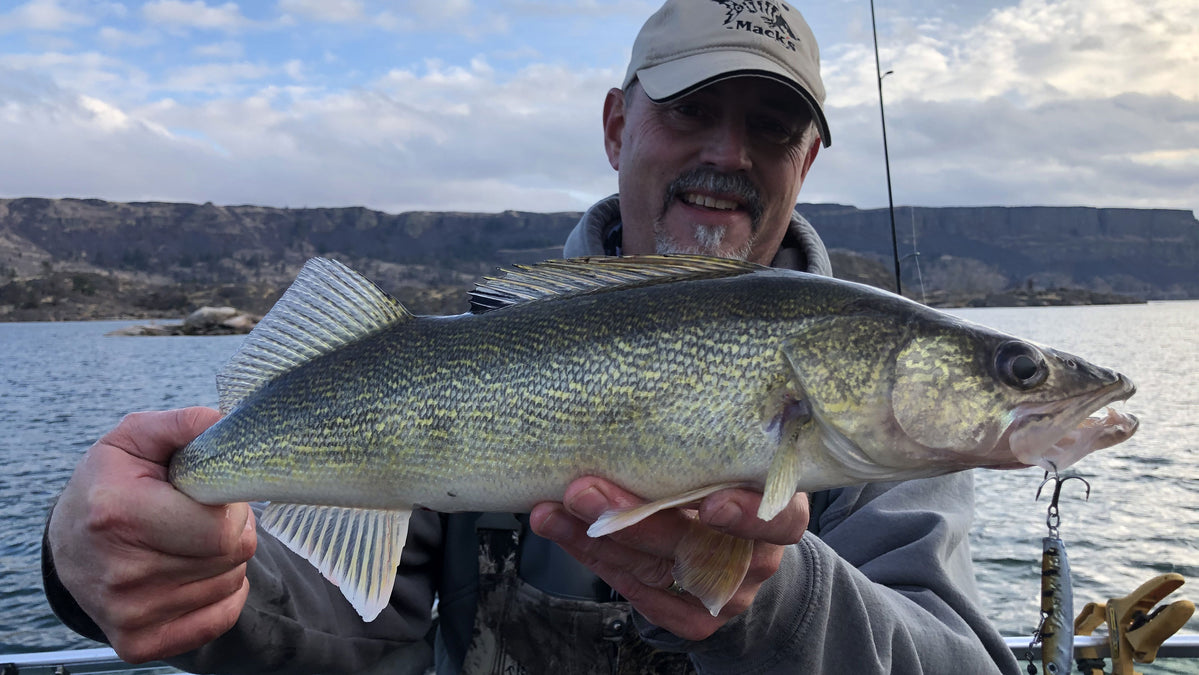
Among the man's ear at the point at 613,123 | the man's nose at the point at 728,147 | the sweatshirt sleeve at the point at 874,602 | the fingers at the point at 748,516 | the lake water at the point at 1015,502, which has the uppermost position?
the man's ear at the point at 613,123

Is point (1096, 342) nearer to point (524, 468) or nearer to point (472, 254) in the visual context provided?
point (524, 468)

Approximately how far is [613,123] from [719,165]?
3.65 ft

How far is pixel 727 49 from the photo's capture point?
162 inches

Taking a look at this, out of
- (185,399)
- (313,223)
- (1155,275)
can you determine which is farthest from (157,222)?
(1155,275)

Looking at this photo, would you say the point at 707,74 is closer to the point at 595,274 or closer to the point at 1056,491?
the point at 595,274

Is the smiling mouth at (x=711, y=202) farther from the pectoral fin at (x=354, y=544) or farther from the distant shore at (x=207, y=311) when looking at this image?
the distant shore at (x=207, y=311)

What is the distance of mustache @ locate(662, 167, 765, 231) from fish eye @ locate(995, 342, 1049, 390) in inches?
89.5

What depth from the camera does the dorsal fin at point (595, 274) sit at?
2.48 metres

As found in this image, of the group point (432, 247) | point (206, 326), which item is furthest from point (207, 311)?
point (432, 247)

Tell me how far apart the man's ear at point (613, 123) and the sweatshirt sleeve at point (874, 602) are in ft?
8.46

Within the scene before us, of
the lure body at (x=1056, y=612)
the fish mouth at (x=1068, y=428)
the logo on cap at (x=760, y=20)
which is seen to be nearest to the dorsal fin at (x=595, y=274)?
the fish mouth at (x=1068, y=428)

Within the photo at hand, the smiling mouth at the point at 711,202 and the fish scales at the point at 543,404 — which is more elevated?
the smiling mouth at the point at 711,202

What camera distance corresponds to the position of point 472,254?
13138 centimetres

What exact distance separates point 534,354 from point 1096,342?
6457 centimetres
